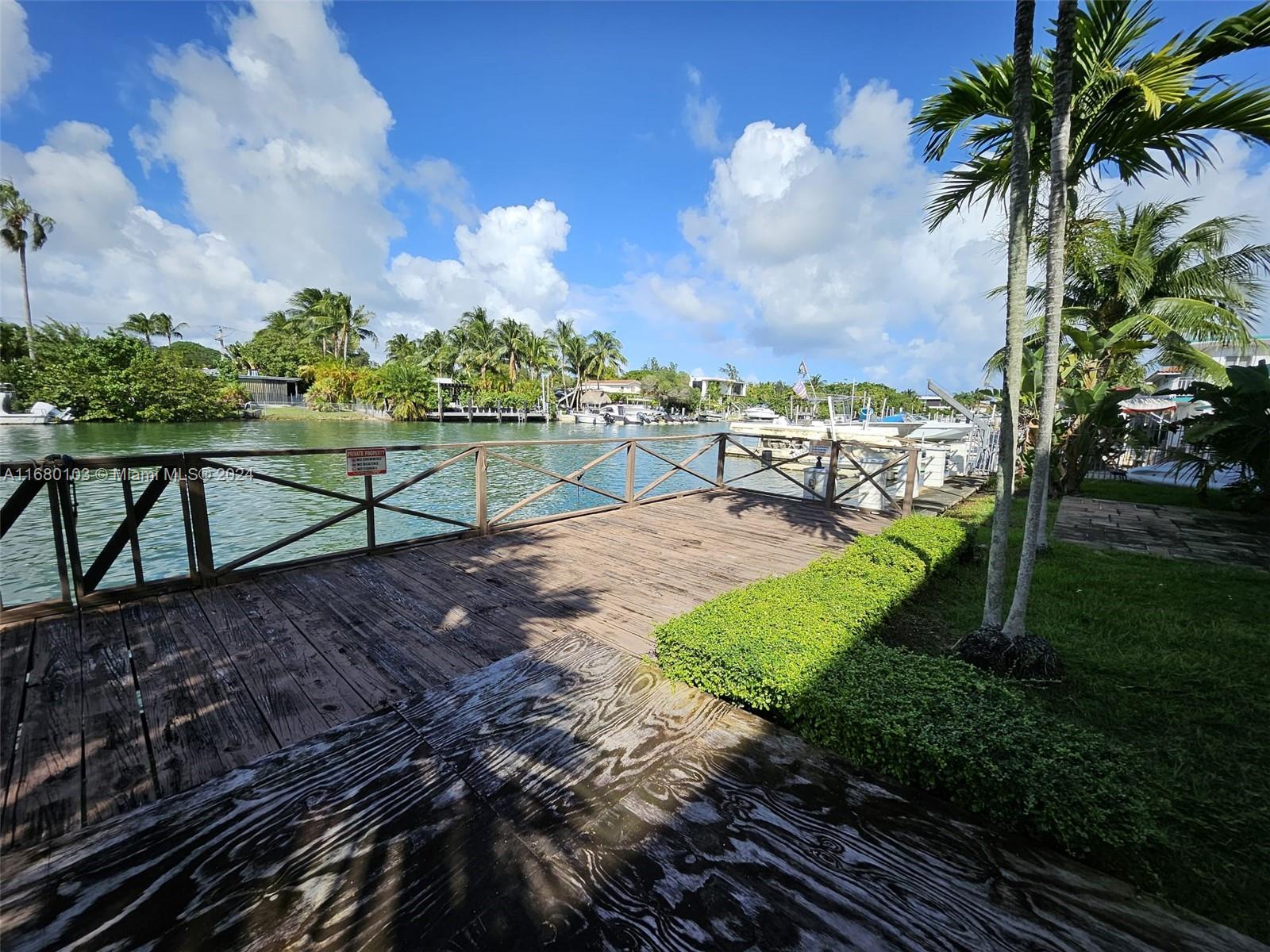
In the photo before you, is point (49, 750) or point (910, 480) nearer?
point (49, 750)

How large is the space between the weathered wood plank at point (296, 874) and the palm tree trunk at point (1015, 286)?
3.03 metres

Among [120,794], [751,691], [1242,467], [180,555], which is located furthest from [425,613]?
[1242,467]

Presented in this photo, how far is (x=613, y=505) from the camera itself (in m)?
7.54

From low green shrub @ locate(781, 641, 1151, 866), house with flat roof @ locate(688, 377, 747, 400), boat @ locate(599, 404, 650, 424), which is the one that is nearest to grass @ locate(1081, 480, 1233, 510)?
low green shrub @ locate(781, 641, 1151, 866)

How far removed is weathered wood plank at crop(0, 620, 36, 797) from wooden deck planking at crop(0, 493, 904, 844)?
0.01m

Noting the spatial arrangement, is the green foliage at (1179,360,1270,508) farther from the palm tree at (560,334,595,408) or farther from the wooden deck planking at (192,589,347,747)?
the palm tree at (560,334,595,408)

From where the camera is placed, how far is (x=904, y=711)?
83.3 inches

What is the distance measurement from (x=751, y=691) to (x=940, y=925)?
106cm

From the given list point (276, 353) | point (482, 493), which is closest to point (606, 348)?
point (276, 353)

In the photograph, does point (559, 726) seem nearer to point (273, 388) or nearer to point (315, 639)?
point (315, 639)

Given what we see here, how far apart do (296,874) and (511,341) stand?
51532 millimetres

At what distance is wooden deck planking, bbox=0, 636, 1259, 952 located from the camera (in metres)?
1.40

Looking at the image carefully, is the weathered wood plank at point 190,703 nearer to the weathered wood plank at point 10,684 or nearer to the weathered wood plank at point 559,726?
the weathered wood plank at point 10,684

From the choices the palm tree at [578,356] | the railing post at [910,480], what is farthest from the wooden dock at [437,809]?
the palm tree at [578,356]
